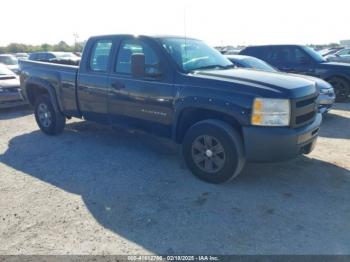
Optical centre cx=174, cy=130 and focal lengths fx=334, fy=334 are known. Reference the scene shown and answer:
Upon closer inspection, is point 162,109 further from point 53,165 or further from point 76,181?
point 53,165

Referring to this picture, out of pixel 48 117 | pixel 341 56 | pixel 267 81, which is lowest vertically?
pixel 341 56

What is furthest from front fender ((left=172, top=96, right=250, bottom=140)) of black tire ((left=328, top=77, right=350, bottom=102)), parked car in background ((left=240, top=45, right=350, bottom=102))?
black tire ((left=328, top=77, right=350, bottom=102))

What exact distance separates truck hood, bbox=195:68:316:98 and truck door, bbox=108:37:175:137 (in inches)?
21.2

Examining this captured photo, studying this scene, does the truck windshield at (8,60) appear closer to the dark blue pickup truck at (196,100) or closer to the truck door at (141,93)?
the dark blue pickup truck at (196,100)

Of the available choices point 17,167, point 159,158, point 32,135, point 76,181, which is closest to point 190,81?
point 159,158

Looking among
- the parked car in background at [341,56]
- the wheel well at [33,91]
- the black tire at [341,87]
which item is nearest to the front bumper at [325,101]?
the black tire at [341,87]

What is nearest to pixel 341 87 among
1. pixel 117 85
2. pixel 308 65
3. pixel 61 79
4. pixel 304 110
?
pixel 308 65

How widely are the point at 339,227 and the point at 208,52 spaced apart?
3169mm

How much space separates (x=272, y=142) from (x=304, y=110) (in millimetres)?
662

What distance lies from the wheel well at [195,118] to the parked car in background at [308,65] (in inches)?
266

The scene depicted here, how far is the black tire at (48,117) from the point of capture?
651 centimetres

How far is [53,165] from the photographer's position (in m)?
5.10

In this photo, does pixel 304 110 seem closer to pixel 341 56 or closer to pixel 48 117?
pixel 48 117

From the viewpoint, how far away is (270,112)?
378 cm
